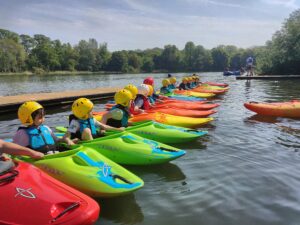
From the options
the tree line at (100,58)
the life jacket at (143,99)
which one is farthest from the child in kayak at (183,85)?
the tree line at (100,58)

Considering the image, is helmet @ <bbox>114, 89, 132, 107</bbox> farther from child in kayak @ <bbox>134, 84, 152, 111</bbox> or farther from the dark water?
child in kayak @ <bbox>134, 84, 152, 111</bbox>

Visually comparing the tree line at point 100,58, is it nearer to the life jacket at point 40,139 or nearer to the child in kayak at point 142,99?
the child in kayak at point 142,99

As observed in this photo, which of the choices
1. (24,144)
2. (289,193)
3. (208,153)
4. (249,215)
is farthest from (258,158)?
(24,144)

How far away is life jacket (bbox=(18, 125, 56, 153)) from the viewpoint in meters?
4.83

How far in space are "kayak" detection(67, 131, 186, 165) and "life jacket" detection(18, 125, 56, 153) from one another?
30.9 inches

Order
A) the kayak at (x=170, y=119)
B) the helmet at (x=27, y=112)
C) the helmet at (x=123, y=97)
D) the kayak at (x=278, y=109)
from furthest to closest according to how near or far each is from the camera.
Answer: the kayak at (x=278, y=109)
the kayak at (x=170, y=119)
the helmet at (x=123, y=97)
the helmet at (x=27, y=112)

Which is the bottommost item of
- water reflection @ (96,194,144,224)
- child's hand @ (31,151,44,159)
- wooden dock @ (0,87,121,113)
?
water reflection @ (96,194,144,224)

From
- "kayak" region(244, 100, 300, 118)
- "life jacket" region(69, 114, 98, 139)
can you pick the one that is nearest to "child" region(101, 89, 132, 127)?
"life jacket" region(69, 114, 98, 139)

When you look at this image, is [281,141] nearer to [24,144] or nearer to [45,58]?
[24,144]

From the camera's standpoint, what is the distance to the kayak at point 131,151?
5840mm

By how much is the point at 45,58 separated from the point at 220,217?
74.1 m

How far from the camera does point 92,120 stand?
19.7 ft

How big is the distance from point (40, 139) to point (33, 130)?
0.17 m

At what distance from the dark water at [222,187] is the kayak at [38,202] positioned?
698 mm
